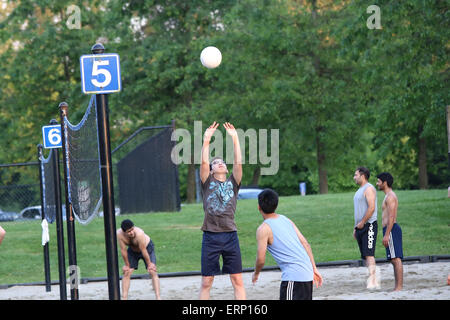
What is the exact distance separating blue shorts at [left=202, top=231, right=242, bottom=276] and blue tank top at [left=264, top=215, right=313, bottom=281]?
5.37 ft

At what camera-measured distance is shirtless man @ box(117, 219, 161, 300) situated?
10688 millimetres

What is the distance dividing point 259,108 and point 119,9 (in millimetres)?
8184

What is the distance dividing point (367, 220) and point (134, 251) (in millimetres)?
3559

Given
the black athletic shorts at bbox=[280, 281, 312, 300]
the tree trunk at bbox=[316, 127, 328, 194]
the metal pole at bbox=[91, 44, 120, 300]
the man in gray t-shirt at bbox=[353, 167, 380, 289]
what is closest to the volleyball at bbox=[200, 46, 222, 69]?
the man in gray t-shirt at bbox=[353, 167, 380, 289]

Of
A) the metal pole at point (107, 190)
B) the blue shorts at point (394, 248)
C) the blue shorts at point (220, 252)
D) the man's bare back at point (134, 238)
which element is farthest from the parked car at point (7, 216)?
the metal pole at point (107, 190)

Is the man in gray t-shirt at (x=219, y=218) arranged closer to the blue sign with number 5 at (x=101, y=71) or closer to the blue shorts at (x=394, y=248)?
the blue sign with number 5 at (x=101, y=71)

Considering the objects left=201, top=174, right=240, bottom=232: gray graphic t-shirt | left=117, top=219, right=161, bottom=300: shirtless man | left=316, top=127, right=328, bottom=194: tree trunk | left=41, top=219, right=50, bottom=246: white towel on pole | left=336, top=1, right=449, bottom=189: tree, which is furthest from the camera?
left=316, top=127, right=328, bottom=194: tree trunk

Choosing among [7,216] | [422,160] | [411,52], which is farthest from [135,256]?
[422,160]

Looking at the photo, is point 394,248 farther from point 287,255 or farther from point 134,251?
point 287,255

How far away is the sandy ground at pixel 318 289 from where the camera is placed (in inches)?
395

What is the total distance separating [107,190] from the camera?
23.5 ft

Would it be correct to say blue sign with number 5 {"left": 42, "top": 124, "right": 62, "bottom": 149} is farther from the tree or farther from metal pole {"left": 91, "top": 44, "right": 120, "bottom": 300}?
the tree

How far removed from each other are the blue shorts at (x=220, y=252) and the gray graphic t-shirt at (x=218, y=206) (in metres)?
0.09
